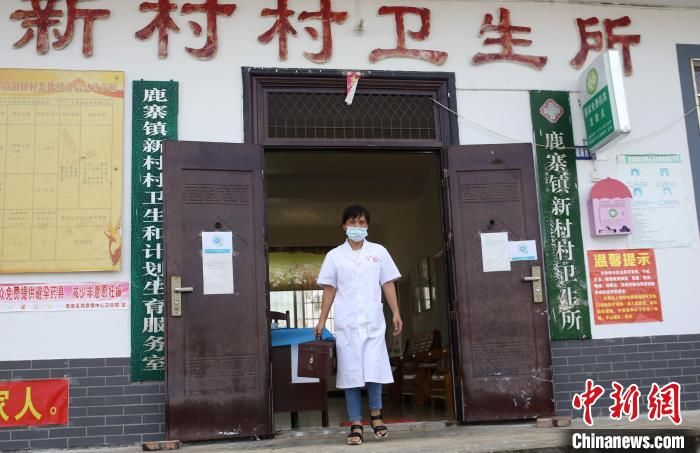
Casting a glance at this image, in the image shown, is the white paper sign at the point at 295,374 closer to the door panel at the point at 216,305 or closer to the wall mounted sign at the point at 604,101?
the door panel at the point at 216,305

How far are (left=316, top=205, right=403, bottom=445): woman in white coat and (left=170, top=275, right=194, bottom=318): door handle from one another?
974mm

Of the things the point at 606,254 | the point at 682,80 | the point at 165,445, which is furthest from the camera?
the point at 682,80

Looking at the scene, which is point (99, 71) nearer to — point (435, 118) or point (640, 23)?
point (435, 118)

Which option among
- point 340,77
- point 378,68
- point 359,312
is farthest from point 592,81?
point 359,312

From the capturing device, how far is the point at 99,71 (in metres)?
5.57

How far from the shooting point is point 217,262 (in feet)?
17.3

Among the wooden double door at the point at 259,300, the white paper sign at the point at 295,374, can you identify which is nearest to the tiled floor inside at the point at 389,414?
the white paper sign at the point at 295,374

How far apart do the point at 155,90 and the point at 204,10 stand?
2.44 ft

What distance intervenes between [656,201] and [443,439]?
2720 millimetres

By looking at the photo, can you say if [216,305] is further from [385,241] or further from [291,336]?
[385,241]

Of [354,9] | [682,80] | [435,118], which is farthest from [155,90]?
[682,80]

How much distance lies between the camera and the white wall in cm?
528

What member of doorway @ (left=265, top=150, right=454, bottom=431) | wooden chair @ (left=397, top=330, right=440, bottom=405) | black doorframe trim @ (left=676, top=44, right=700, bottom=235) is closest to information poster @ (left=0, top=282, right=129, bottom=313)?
doorway @ (left=265, top=150, right=454, bottom=431)

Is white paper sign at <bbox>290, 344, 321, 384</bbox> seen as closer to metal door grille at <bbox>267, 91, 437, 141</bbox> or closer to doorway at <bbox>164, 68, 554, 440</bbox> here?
doorway at <bbox>164, 68, 554, 440</bbox>
